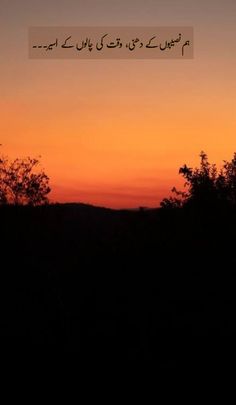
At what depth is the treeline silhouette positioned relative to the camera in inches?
680

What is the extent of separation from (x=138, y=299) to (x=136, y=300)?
0.35 feet

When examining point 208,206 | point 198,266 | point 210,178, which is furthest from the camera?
point 210,178

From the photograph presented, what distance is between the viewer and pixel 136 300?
69.9 ft

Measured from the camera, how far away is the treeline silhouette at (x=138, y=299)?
1727 cm

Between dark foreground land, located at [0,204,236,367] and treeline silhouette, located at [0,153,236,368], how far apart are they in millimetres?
37

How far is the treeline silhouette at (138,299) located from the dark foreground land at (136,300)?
37 millimetres

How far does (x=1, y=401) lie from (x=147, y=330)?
6.24m

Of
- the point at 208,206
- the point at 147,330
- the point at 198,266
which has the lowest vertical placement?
the point at 147,330

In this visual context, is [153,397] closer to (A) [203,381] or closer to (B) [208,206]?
(A) [203,381]

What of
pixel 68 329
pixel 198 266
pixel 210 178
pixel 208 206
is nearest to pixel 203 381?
pixel 68 329

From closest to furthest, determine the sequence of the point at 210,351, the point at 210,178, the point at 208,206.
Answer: the point at 210,351 < the point at 208,206 < the point at 210,178

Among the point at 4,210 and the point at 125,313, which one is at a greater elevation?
the point at 4,210

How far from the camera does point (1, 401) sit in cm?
1373

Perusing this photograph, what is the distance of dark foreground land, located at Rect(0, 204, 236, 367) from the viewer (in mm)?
17297
